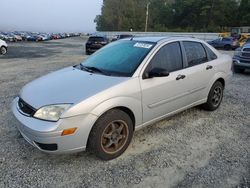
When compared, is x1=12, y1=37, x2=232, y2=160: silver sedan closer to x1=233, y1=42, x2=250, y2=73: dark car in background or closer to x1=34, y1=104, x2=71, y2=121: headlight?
x1=34, y1=104, x2=71, y2=121: headlight

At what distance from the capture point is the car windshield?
12.8 ft

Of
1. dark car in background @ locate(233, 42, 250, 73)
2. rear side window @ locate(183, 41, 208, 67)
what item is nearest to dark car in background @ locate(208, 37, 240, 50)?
dark car in background @ locate(233, 42, 250, 73)

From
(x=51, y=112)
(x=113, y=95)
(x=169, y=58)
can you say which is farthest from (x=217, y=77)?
(x=51, y=112)

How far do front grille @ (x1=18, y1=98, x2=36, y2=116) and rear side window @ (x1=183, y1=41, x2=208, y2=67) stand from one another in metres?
2.71

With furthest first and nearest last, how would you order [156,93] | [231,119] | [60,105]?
[231,119] → [156,93] → [60,105]

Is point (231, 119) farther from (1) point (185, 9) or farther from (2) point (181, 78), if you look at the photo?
(1) point (185, 9)

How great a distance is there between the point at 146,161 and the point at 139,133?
88 centimetres

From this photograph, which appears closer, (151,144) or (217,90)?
(151,144)

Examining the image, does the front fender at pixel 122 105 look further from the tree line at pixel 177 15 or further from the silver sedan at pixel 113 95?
the tree line at pixel 177 15

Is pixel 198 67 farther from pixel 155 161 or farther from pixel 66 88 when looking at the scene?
pixel 66 88

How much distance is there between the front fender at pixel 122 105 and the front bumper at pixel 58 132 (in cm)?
10

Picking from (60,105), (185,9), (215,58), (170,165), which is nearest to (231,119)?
(215,58)

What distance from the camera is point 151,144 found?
13.3 ft

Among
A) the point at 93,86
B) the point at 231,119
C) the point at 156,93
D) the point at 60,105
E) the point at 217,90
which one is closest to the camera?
the point at 60,105
